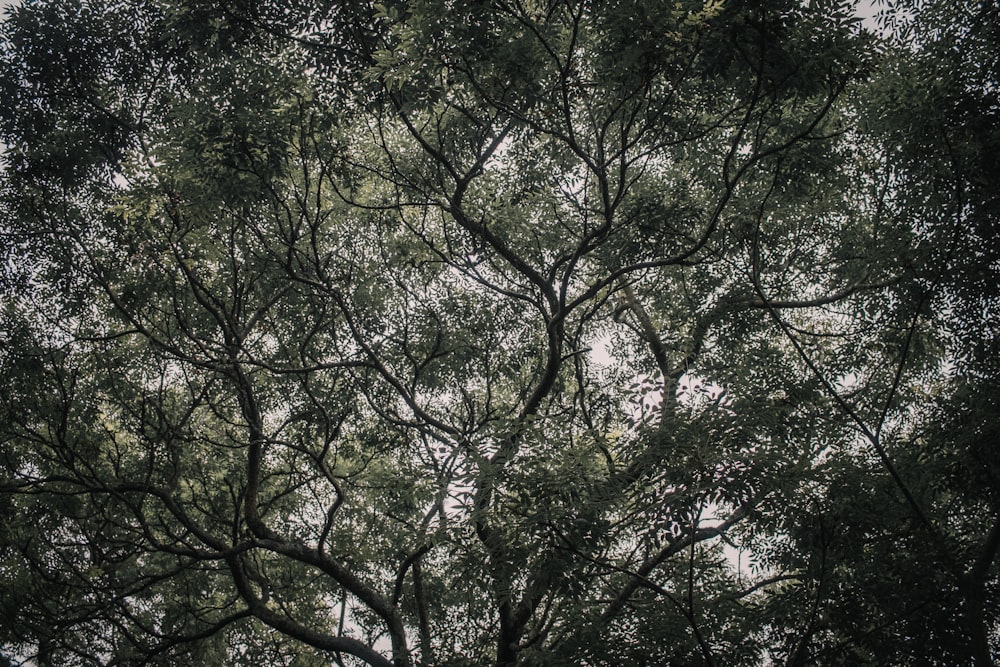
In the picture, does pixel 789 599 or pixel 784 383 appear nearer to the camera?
pixel 789 599

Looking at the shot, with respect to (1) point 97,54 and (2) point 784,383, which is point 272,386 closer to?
(1) point 97,54

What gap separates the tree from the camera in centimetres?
573

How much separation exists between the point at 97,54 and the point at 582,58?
20.1 feet

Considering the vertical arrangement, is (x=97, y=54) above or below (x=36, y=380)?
above

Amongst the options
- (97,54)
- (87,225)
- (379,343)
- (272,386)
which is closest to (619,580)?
(379,343)

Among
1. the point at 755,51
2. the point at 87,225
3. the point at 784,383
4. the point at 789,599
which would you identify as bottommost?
the point at 789,599

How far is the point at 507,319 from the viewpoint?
1078 centimetres

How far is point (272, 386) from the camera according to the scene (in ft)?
35.5

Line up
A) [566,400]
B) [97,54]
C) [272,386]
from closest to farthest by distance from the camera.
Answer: [97,54]
[272,386]
[566,400]

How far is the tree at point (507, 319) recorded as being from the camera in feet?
18.8

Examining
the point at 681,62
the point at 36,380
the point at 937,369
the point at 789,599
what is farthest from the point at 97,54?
the point at 937,369

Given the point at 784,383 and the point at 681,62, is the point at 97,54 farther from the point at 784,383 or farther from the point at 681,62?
the point at 784,383

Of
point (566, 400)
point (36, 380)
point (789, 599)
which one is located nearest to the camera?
point (789, 599)

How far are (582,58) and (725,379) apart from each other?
3752 mm
